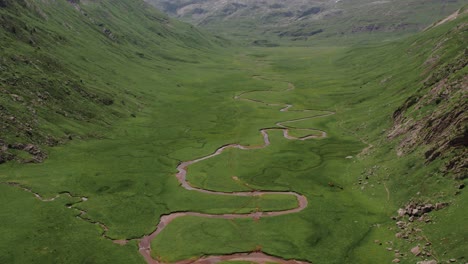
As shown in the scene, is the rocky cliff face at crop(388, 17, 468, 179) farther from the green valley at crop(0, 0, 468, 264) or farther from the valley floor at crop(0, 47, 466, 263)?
the valley floor at crop(0, 47, 466, 263)

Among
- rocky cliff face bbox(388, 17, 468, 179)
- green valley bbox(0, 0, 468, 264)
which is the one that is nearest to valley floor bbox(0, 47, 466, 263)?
green valley bbox(0, 0, 468, 264)

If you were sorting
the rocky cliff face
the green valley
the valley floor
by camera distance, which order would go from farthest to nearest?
1. the rocky cliff face
2. the valley floor
3. the green valley

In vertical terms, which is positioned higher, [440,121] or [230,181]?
[440,121]

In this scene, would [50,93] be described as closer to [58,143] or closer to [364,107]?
[58,143]

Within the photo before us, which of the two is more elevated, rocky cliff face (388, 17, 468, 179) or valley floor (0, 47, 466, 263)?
rocky cliff face (388, 17, 468, 179)

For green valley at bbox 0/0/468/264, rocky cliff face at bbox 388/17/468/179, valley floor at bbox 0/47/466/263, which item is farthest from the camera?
rocky cliff face at bbox 388/17/468/179

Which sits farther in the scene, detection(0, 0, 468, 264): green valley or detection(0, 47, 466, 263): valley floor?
detection(0, 47, 466, 263): valley floor

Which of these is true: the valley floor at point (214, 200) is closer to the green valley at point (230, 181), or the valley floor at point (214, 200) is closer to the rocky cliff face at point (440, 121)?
the green valley at point (230, 181)

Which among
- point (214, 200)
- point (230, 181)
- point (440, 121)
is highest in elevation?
point (440, 121)

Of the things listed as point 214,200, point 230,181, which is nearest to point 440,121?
point 230,181

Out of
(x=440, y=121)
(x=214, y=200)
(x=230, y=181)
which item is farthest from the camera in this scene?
(x=230, y=181)

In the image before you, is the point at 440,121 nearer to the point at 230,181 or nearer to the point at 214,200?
the point at 230,181
